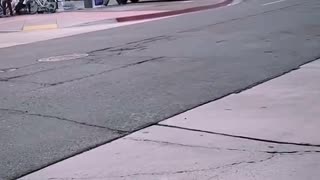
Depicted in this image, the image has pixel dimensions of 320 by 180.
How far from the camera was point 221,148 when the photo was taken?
5570 millimetres

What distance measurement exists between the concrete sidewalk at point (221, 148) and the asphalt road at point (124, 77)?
0.29m

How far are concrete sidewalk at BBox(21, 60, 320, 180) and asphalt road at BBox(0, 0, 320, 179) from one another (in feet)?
0.95

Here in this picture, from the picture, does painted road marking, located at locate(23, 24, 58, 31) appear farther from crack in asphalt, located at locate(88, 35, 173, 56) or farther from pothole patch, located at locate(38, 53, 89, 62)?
pothole patch, located at locate(38, 53, 89, 62)

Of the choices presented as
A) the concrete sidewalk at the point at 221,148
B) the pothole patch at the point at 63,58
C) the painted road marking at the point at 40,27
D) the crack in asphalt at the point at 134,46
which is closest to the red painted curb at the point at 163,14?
the painted road marking at the point at 40,27

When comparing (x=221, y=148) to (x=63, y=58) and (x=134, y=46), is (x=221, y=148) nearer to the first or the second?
(x=63, y=58)

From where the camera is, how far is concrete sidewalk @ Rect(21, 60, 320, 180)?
4.98 metres

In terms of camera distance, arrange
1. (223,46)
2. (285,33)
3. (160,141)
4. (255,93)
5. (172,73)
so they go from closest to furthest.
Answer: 1. (160,141)
2. (255,93)
3. (172,73)
4. (223,46)
5. (285,33)

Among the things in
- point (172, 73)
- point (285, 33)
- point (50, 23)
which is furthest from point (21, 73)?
point (50, 23)

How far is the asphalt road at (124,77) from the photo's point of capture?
6328 mm

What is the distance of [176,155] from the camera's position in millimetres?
5441

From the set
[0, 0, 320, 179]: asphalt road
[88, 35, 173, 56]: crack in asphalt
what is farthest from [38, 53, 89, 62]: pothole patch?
[88, 35, 173, 56]: crack in asphalt

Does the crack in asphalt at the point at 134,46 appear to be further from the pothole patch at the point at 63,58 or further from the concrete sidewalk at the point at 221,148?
the concrete sidewalk at the point at 221,148

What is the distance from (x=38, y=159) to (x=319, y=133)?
2.76m

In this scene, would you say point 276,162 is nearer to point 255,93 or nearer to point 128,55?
point 255,93
